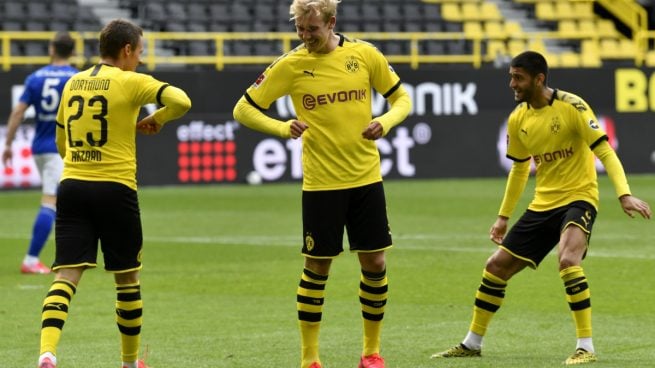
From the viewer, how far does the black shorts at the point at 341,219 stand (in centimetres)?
780

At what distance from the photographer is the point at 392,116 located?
7836 millimetres

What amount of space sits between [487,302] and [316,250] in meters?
1.36

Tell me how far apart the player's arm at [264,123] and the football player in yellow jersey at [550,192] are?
159cm

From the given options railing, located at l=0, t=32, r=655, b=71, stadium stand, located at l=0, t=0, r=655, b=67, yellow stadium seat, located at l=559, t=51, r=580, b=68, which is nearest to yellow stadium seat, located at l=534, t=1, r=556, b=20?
stadium stand, located at l=0, t=0, r=655, b=67

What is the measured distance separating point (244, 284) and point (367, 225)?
16.0 ft

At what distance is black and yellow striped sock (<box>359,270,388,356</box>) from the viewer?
799cm

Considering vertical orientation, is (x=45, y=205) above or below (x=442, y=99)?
above

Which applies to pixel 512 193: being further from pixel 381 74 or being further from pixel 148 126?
pixel 148 126

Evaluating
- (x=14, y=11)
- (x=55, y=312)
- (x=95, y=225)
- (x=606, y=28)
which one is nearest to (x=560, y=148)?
(x=95, y=225)

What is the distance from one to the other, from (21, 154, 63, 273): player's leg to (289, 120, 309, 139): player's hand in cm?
626

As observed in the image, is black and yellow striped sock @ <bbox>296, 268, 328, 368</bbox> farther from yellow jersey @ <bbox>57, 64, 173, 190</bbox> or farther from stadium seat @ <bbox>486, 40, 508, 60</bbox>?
stadium seat @ <bbox>486, 40, 508, 60</bbox>

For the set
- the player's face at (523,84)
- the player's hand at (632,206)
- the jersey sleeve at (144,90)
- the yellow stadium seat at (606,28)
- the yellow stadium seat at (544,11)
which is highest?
the jersey sleeve at (144,90)

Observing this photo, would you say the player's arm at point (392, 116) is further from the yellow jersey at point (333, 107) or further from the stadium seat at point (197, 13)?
the stadium seat at point (197, 13)

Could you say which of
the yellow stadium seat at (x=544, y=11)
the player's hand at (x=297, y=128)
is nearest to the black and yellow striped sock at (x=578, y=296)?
the player's hand at (x=297, y=128)
